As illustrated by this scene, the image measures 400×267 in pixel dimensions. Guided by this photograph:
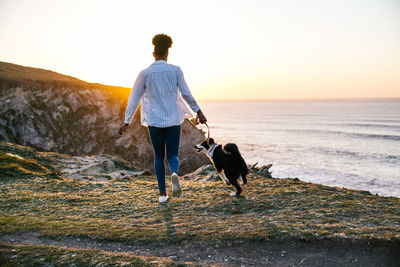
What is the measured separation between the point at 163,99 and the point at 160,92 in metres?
0.16

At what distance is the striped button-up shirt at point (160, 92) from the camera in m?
5.85

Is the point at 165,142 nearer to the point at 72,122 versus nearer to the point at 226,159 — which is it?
the point at 226,159

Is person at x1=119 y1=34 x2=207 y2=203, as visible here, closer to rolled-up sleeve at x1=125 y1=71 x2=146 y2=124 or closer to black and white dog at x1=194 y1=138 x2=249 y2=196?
rolled-up sleeve at x1=125 y1=71 x2=146 y2=124

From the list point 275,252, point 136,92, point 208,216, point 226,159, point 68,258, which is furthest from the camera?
point 226,159

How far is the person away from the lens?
5.86 metres

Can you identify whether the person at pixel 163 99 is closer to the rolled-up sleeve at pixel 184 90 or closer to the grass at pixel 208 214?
the rolled-up sleeve at pixel 184 90

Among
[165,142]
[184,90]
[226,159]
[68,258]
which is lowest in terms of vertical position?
[68,258]

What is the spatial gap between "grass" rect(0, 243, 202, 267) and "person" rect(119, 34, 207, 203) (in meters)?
2.33

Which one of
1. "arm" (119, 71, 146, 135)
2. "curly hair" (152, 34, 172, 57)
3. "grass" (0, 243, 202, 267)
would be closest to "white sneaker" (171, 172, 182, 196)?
"arm" (119, 71, 146, 135)

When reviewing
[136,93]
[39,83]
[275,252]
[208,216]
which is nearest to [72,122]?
[39,83]

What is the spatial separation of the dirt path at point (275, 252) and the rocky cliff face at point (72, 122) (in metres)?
27.7

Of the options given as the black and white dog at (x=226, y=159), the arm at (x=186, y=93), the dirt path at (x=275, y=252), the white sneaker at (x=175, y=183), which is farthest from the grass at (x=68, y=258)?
the arm at (x=186, y=93)

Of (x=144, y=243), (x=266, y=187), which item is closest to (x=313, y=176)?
(x=266, y=187)

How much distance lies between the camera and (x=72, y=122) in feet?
115
